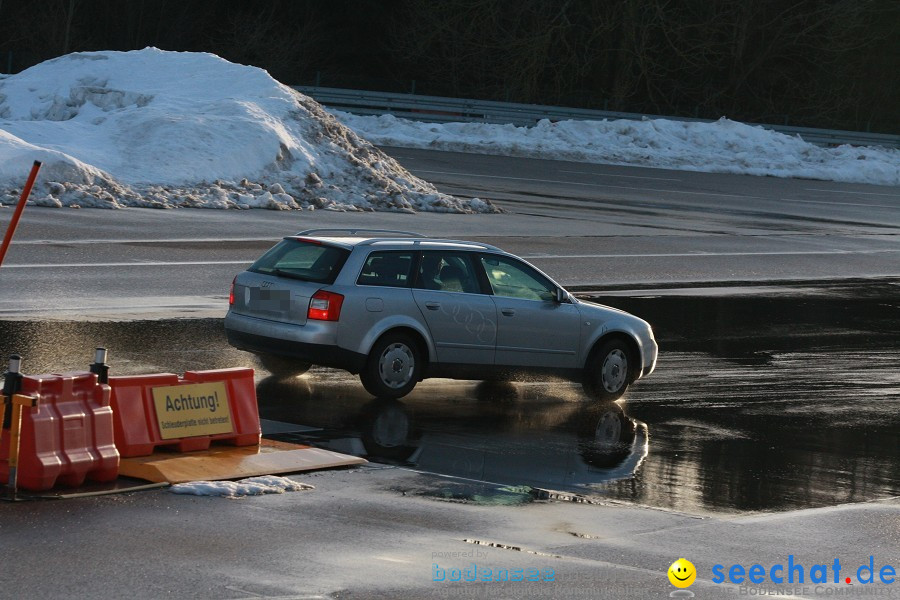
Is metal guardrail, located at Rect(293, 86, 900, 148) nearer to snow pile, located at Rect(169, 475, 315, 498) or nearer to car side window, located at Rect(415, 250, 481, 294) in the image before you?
car side window, located at Rect(415, 250, 481, 294)

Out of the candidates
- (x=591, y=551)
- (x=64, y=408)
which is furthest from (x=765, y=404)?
(x=64, y=408)

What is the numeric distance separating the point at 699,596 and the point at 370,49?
5717cm

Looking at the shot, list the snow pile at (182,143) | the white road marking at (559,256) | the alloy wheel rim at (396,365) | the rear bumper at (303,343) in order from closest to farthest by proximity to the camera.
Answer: the rear bumper at (303,343)
the alloy wheel rim at (396,365)
the white road marking at (559,256)
the snow pile at (182,143)

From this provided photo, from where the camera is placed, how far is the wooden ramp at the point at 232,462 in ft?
29.4

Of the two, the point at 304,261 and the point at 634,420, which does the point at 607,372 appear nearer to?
the point at 634,420

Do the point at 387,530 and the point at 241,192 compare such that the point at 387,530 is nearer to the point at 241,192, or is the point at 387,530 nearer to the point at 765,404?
the point at 765,404

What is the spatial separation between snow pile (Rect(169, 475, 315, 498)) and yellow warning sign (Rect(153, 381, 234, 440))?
73 centimetres

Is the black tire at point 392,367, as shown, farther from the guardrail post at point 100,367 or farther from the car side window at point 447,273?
the guardrail post at point 100,367

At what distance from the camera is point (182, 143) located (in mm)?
28672

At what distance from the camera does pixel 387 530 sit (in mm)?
8008

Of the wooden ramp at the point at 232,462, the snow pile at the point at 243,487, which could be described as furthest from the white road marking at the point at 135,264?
the snow pile at the point at 243,487

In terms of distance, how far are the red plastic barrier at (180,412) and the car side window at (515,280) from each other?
3.61 m

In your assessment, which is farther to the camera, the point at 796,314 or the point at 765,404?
the point at 796,314

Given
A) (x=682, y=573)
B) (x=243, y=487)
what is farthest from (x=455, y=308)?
(x=682, y=573)
